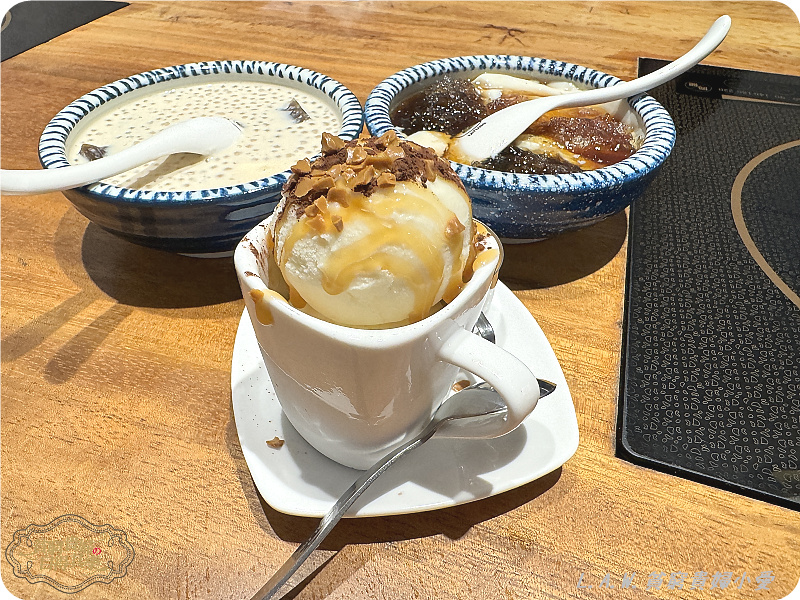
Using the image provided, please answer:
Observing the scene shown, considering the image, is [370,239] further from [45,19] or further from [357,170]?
[45,19]

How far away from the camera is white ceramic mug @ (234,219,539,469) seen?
0.39 metres

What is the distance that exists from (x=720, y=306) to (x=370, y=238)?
0.47 metres

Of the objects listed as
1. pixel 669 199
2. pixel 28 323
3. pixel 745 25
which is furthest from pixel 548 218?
pixel 745 25

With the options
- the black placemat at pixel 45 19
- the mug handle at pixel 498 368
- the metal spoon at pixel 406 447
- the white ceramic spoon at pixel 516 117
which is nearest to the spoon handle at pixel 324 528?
the metal spoon at pixel 406 447

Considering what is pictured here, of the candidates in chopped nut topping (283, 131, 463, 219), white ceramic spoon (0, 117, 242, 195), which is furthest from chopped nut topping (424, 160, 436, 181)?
white ceramic spoon (0, 117, 242, 195)

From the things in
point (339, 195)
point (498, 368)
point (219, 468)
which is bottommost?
point (219, 468)

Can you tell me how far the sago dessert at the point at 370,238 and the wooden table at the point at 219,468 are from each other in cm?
19

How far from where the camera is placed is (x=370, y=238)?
0.41m

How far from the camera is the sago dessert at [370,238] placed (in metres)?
0.41

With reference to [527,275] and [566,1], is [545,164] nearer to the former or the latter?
[527,275]

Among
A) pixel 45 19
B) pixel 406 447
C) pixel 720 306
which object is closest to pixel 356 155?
pixel 406 447

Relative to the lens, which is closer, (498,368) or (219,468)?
(498,368)

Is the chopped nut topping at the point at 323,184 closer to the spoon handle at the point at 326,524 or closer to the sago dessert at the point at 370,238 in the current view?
the sago dessert at the point at 370,238

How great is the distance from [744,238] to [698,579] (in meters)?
0.49
